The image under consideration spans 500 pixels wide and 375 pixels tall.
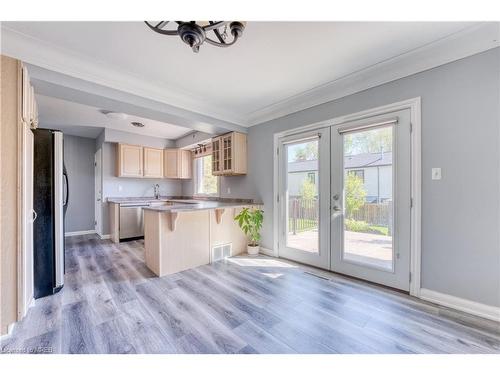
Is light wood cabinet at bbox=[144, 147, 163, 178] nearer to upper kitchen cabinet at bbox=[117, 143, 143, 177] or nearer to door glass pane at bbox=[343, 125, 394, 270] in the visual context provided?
upper kitchen cabinet at bbox=[117, 143, 143, 177]

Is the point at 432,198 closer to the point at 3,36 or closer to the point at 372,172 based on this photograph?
the point at 372,172

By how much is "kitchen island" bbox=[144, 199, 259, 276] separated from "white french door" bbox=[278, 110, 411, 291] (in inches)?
40.7

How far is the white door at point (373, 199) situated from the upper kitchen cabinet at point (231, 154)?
1722mm

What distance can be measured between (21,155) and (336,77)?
316 centimetres

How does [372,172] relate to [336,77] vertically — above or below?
below

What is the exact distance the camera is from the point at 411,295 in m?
2.14

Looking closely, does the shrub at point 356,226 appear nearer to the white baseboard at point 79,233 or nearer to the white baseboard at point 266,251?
the white baseboard at point 266,251

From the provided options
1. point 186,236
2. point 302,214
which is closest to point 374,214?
point 302,214

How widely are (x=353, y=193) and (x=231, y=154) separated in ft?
7.18

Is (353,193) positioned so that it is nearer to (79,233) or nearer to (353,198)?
(353,198)

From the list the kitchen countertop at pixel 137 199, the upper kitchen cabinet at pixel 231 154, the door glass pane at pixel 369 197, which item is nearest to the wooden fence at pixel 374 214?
the door glass pane at pixel 369 197

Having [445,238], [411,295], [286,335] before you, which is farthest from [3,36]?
[411,295]

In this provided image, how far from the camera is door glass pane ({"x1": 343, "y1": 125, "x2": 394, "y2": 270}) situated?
2350 mm
